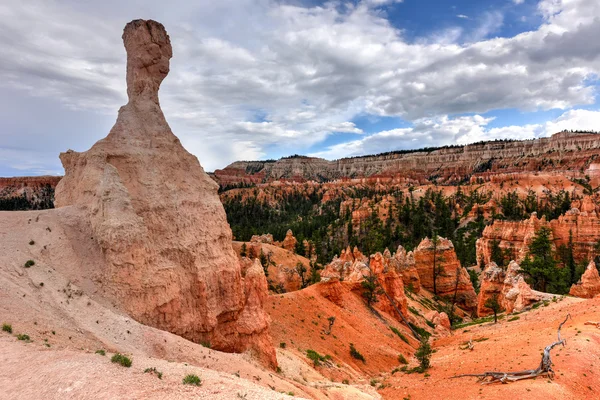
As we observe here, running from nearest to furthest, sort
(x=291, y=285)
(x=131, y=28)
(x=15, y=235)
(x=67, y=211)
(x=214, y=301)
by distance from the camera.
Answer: (x=15, y=235), (x=67, y=211), (x=214, y=301), (x=131, y=28), (x=291, y=285)

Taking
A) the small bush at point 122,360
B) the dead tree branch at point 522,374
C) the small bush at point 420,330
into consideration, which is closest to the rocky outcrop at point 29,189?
the small bush at point 420,330

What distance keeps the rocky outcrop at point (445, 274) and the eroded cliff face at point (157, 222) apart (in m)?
37.4

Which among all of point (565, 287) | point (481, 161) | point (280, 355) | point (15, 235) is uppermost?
point (481, 161)

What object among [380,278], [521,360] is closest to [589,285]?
[380,278]

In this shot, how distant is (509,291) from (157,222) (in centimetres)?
3652

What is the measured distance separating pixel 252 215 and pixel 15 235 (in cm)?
10854

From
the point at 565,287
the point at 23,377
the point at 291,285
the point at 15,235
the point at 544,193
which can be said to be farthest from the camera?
the point at 544,193

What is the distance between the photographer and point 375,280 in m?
32.8

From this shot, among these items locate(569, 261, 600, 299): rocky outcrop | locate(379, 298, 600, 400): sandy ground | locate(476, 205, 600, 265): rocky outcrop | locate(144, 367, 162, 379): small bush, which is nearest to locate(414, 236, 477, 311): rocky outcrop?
locate(569, 261, 600, 299): rocky outcrop

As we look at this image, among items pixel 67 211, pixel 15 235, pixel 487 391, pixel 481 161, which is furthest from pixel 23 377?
pixel 481 161

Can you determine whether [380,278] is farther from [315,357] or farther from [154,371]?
[154,371]

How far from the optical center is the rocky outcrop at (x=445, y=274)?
45.9m

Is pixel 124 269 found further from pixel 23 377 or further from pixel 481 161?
pixel 481 161

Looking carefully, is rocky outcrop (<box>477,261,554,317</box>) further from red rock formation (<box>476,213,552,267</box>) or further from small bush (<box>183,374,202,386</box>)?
small bush (<box>183,374,202,386</box>)
